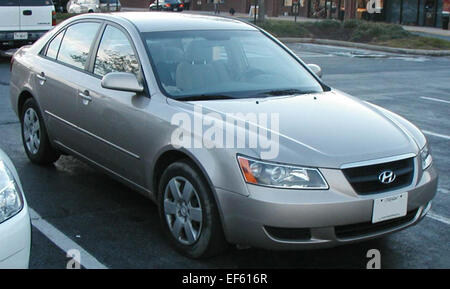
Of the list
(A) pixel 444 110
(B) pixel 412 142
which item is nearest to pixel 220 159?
(B) pixel 412 142

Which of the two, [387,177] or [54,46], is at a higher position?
[54,46]

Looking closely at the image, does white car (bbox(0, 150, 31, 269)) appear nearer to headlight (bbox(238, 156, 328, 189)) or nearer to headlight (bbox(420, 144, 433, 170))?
headlight (bbox(238, 156, 328, 189))

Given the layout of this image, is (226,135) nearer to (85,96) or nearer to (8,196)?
(8,196)

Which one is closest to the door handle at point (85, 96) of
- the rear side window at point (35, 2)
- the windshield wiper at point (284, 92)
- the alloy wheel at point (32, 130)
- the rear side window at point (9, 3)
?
the alloy wheel at point (32, 130)

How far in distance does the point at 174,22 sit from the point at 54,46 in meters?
1.51

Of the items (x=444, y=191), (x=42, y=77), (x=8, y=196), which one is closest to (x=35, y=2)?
(x=42, y=77)

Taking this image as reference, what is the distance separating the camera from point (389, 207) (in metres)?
4.04

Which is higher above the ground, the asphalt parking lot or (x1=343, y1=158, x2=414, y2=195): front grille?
(x1=343, y1=158, x2=414, y2=195): front grille

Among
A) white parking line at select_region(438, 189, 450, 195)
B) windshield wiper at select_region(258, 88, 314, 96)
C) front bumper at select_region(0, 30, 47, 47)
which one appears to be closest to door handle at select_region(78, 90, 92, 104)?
windshield wiper at select_region(258, 88, 314, 96)

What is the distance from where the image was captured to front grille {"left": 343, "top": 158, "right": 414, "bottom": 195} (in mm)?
3957

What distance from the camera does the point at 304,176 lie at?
391 centimetres

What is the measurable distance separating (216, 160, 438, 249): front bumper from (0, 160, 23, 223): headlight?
1.19 m

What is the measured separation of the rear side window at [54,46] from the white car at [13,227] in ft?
9.53
